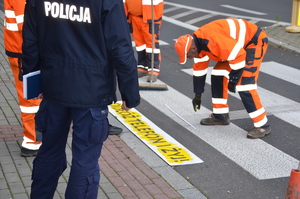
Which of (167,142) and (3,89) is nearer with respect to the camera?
(167,142)

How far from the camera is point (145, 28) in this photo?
9.67m

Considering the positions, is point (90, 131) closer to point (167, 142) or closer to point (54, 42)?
point (54, 42)

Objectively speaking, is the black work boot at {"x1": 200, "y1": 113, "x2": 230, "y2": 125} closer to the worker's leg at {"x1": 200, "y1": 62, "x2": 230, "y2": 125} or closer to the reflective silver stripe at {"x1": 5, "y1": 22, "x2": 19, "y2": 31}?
the worker's leg at {"x1": 200, "y1": 62, "x2": 230, "y2": 125}

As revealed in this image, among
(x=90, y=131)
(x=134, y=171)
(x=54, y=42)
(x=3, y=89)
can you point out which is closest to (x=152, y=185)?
(x=134, y=171)

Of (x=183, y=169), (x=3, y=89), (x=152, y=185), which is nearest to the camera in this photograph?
(x=152, y=185)

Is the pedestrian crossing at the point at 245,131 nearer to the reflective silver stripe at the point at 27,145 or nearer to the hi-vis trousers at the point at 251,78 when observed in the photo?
the hi-vis trousers at the point at 251,78

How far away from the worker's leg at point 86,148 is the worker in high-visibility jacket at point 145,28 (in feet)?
16.8

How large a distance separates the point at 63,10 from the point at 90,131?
35.1 inches

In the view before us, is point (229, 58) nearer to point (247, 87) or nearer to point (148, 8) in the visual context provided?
point (247, 87)

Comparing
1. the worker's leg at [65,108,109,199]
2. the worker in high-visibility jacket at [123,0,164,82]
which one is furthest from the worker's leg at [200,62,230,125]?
the worker's leg at [65,108,109,199]

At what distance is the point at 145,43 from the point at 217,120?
8.45 feet

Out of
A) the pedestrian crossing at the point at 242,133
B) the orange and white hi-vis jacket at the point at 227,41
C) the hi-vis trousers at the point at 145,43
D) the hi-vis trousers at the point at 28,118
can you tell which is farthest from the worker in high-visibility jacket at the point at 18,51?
the hi-vis trousers at the point at 145,43

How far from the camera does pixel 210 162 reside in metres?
6.57

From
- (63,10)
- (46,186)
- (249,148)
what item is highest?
(63,10)
